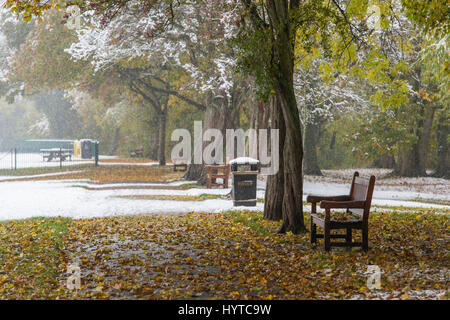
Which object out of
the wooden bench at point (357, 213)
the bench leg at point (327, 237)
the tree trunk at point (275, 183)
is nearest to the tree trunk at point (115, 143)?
the tree trunk at point (275, 183)

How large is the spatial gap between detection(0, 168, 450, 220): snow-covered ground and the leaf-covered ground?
2.74 m

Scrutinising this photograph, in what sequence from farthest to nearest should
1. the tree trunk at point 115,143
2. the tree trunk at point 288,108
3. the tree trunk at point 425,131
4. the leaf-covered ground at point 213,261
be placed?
the tree trunk at point 115,143, the tree trunk at point 425,131, the tree trunk at point 288,108, the leaf-covered ground at point 213,261

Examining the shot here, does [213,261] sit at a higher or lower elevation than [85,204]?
lower

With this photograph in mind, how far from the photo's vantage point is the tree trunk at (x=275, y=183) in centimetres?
1106

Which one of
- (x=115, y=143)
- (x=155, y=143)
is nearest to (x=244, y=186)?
(x=155, y=143)

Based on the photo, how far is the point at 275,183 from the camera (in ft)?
38.6

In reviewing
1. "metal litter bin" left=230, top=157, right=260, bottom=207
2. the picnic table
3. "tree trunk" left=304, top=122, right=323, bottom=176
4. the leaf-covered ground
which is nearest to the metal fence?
the picnic table

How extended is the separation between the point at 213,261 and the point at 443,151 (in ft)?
87.5

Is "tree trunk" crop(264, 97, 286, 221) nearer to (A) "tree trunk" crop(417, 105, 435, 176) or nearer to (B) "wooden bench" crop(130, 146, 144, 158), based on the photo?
(A) "tree trunk" crop(417, 105, 435, 176)

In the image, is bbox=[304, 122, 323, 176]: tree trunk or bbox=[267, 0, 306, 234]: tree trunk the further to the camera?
bbox=[304, 122, 323, 176]: tree trunk

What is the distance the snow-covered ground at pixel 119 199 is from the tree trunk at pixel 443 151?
4086 mm

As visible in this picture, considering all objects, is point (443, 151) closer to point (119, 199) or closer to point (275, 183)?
point (119, 199)

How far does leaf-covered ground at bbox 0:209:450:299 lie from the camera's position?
6562 millimetres

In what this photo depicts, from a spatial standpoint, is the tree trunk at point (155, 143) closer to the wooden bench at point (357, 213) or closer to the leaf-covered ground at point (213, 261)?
the leaf-covered ground at point (213, 261)
